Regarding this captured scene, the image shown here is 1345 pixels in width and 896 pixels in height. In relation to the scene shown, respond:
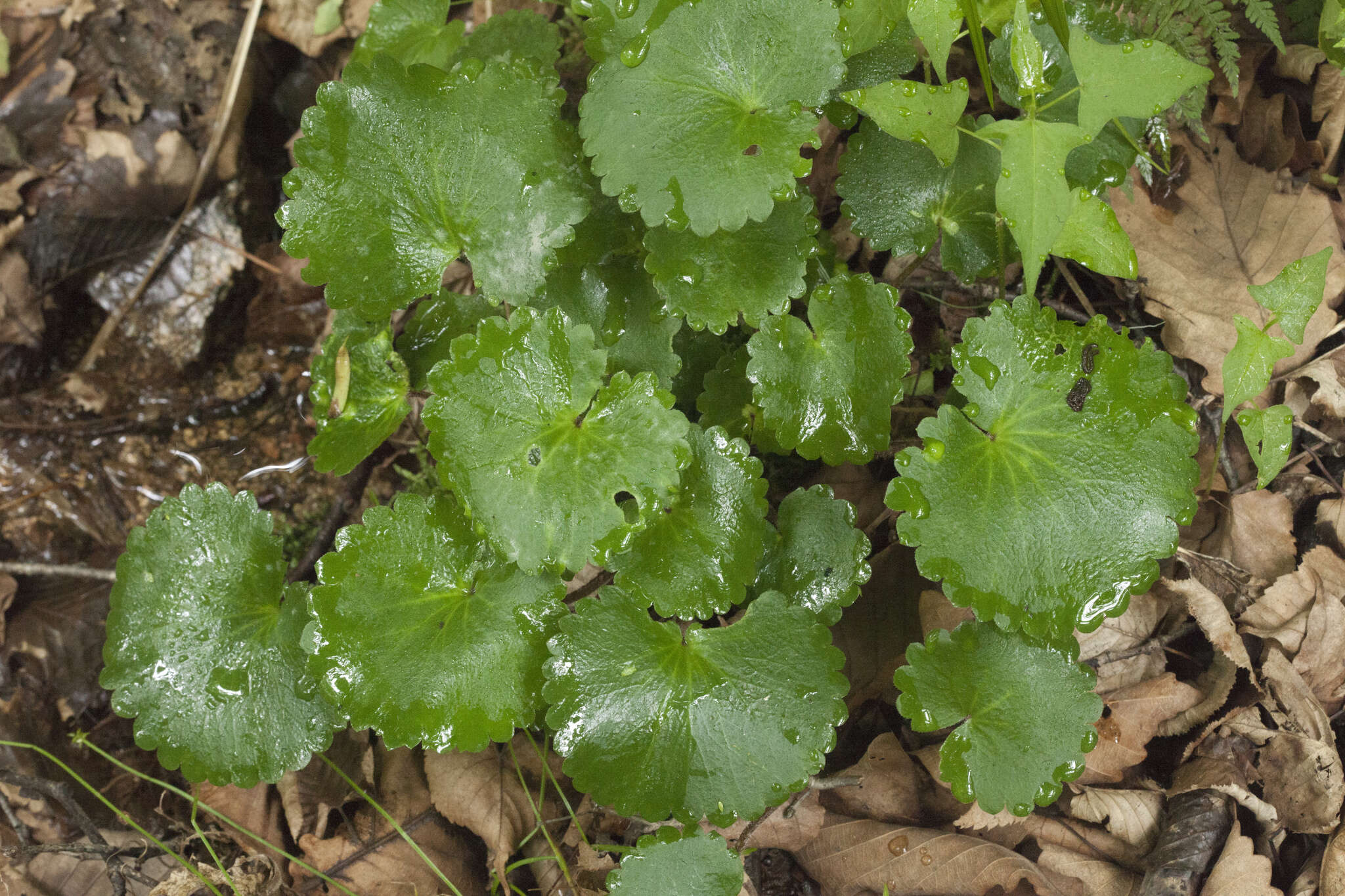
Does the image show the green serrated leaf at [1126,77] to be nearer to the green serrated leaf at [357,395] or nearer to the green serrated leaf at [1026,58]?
the green serrated leaf at [1026,58]

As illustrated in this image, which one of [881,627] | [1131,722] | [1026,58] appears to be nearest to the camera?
[1026,58]

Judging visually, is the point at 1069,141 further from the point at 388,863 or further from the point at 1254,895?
the point at 388,863

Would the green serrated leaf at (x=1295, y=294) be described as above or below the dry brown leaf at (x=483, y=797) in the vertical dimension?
above

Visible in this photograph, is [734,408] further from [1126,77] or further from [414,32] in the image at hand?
[414,32]

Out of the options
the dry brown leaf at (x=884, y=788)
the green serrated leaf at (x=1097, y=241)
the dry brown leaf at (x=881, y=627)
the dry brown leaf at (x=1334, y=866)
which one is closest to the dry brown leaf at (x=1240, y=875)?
the dry brown leaf at (x=1334, y=866)

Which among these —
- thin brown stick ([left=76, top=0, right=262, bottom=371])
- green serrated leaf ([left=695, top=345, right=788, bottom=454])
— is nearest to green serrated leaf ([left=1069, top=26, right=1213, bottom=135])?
green serrated leaf ([left=695, top=345, right=788, bottom=454])

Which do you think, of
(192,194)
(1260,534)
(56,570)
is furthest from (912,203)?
(56,570)

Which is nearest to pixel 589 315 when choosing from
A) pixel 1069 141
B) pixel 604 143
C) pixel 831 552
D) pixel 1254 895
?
pixel 604 143
